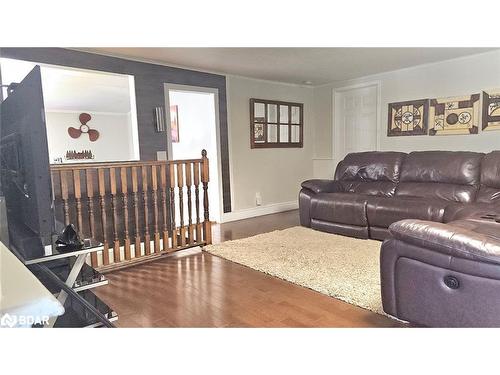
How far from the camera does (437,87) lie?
4301 mm

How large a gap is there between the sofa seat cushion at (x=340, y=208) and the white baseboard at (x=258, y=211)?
4.19 ft

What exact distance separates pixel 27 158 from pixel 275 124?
4.22 metres

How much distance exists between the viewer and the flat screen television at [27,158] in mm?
1190

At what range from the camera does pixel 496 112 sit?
152 inches

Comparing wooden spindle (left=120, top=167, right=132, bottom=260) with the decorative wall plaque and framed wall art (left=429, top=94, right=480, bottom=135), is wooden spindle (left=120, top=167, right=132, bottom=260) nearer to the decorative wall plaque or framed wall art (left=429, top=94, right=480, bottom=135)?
the decorative wall plaque

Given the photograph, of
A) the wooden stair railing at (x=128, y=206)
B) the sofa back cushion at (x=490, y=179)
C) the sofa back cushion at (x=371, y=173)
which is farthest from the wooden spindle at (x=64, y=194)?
the sofa back cushion at (x=490, y=179)

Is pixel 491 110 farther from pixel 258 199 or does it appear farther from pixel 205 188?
pixel 205 188

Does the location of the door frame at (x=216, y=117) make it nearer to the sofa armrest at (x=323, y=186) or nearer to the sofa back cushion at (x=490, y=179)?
the sofa armrest at (x=323, y=186)

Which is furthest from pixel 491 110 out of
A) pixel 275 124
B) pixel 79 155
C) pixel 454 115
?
pixel 79 155

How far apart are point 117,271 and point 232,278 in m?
1.00

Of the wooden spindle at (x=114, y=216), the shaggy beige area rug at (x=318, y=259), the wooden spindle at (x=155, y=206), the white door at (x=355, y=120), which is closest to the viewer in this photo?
the shaggy beige area rug at (x=318, y=259)
